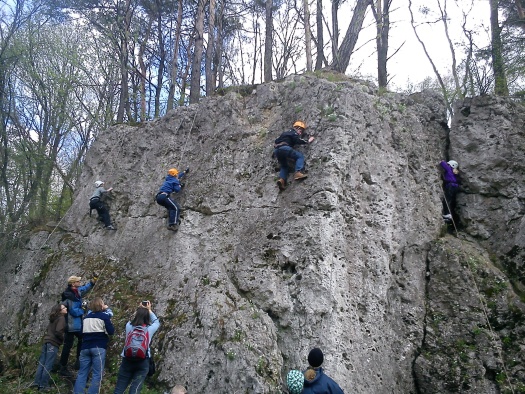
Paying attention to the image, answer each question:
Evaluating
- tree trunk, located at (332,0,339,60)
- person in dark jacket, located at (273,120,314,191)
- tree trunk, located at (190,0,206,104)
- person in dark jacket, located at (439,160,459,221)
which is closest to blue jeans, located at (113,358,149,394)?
person in dark jacket, located at (273,120,314,191)

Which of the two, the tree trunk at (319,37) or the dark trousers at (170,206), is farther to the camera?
the tree trunk at (319,37)

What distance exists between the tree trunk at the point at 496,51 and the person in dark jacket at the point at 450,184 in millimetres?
5651

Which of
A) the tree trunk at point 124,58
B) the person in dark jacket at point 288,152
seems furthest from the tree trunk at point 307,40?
the person in dark jacket at point 288,152

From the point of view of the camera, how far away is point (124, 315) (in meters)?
8.85

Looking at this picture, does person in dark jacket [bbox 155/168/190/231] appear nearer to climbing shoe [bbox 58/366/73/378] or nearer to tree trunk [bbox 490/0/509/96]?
climbing shoe [bbox 58/366/73/378]

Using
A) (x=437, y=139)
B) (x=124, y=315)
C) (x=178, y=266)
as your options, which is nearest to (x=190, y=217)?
(x=178, y=266)

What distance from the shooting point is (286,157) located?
29.8 feet

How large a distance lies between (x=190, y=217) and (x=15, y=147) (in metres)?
12.0

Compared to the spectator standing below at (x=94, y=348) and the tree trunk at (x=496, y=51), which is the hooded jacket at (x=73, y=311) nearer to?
the spectator standing below at (x=94, y=348)

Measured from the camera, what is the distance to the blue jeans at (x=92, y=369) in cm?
664

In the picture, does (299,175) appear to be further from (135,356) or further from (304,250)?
(135,356)

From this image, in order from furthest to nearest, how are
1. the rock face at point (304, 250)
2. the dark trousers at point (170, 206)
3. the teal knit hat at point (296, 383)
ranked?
the dark trousers at point (170, 206), the rock face at point (304, 250), the teal knit hat at point (296, 383)

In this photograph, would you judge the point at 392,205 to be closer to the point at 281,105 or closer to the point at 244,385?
the point at 281,105

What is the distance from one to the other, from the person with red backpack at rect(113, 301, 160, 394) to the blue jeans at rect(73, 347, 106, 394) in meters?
0.48
